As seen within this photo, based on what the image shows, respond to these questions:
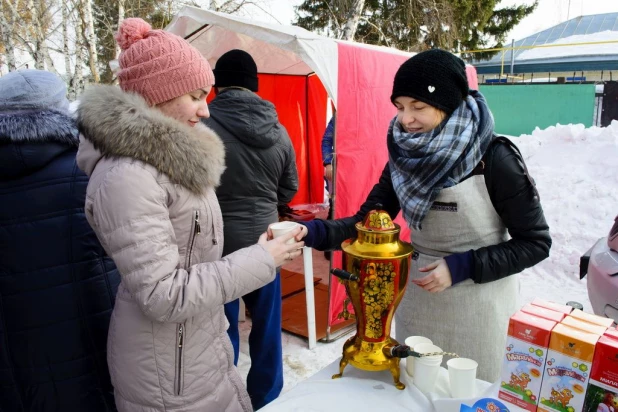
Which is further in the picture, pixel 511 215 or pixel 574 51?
pixel 574 51

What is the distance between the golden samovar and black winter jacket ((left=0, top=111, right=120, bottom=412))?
952mm

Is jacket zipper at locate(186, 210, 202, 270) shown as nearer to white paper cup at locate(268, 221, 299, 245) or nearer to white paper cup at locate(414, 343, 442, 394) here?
white paper cup at locate(268, 221, 299, 245)

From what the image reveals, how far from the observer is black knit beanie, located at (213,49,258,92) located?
9.30 feet

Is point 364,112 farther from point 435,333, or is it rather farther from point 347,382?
point 347,382

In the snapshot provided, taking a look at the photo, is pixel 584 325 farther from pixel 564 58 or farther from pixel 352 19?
pixel 564 58

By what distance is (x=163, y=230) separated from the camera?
1.28m

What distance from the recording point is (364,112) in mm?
3695

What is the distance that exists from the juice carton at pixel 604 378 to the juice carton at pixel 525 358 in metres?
0.10

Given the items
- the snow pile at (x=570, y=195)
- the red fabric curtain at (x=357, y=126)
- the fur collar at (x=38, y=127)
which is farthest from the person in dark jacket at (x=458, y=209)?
the snow pile at (x=570, y=195)

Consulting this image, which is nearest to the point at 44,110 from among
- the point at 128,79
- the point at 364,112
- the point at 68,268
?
the point at 128,79

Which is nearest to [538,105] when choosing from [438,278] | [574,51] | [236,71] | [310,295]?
[310,295]

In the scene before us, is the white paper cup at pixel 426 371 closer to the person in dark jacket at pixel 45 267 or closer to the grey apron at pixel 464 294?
the grey apron at pixel 464 294

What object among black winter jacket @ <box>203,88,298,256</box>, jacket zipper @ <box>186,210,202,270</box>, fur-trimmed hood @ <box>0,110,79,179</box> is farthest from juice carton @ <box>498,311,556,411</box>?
black winter jacket @ <box>203,88,298,256</box>

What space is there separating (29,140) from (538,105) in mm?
13762
